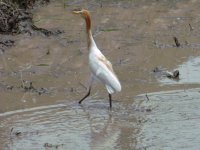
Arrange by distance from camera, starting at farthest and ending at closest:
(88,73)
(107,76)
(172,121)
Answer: (88,73) → (107,76) → (172,121)

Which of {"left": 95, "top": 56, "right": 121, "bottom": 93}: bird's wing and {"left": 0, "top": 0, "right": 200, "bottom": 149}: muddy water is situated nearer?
{"left": 0, "top": 0, "right": 200, "bottom": 149}: muddy water

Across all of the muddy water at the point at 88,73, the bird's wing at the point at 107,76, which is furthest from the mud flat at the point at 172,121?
the bird's wing at the point at 107,76

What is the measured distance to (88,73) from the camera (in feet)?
33.1

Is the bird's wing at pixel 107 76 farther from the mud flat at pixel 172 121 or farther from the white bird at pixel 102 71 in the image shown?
the mud flat at pixel 172 121

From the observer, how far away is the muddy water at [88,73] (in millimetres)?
7465

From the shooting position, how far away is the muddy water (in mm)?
7465

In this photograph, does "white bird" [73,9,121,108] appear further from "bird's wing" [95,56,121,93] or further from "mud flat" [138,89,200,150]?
"mud flat" [138,89,200,150]

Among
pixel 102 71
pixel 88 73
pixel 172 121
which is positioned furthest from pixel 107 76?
pixel 88 73

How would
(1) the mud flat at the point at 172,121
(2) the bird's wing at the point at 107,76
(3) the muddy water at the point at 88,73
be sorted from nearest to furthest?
(1) the mud flat at the point at 172,121 → (3) the muddy water at the point at 88,73 → (2) the bird's wing at the point at 107,76

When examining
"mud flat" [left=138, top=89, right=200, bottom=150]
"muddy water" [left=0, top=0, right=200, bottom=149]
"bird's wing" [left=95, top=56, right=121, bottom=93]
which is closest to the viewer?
"mud flat" [left=138, top=89, right=200, bottom=150]

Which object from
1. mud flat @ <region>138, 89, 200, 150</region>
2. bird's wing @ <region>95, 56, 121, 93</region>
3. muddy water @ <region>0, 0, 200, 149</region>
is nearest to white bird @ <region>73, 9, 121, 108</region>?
bird's wing @ <region>95, 56, 121, 93</region>

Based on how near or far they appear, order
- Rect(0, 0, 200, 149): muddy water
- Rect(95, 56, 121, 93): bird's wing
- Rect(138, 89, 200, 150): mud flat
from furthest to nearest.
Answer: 1. Rect(95, 56, 121, 93): bird's wing
2. Rect(0, 0, 200, 149): muddy water
3. Rect(138, 89, 200, 150): mud flat

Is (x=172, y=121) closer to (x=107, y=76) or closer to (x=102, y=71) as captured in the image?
(x=107, y=76)

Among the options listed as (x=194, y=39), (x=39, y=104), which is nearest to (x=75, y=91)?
(x=39, y=104)
